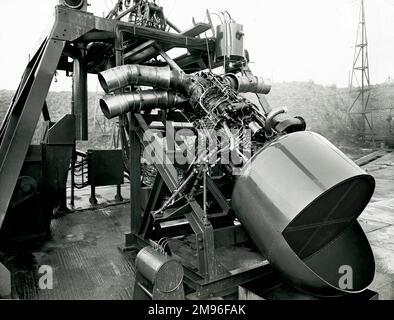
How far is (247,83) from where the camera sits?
4.29m

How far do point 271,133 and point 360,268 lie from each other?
1530mm

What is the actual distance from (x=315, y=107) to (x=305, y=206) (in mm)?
32357

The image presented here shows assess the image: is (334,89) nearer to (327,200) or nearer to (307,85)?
(307,85)

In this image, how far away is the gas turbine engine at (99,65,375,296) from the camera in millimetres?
2184

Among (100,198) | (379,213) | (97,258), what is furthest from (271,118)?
(100,198)

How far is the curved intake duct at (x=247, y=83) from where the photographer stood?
4086mm

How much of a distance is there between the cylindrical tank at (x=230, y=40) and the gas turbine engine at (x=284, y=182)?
2.98 feet

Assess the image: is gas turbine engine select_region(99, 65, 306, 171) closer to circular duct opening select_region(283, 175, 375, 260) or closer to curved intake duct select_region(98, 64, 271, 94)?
curved intake duct select_region(98, 64, 271, 94)

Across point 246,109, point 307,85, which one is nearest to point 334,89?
point 307,85

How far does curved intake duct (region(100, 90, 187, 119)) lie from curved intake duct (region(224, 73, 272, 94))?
2.37 feet
